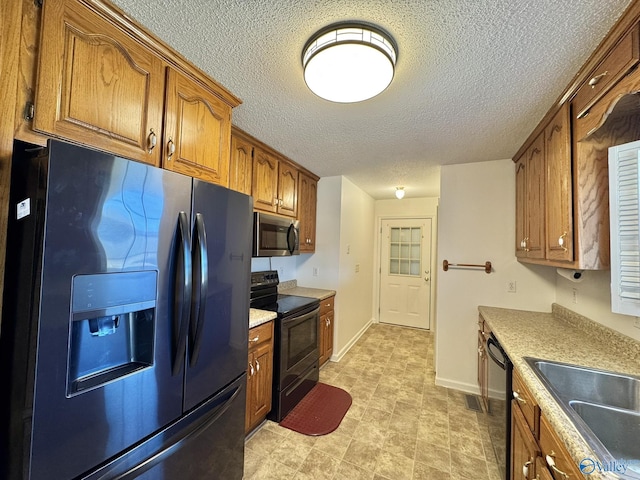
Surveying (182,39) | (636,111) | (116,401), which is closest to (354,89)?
(182,39)

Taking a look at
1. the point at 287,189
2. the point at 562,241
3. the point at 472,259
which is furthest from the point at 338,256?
the point at 562,241

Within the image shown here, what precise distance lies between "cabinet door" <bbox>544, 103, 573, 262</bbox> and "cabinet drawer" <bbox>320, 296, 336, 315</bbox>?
2.04 m

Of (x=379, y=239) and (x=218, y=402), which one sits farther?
(x=379, y=239)

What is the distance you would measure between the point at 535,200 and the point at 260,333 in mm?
2273

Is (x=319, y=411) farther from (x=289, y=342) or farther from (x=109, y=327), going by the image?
(x=109, y=327)

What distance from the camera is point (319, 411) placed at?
2.31m

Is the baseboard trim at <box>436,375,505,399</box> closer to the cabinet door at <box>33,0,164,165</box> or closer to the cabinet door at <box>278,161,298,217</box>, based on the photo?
the cabinet door at <box>278,161,298,217</box>

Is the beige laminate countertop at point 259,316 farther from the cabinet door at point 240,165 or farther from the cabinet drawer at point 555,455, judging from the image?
the cabinet drawer at point 555,455

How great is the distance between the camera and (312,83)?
1.29 m

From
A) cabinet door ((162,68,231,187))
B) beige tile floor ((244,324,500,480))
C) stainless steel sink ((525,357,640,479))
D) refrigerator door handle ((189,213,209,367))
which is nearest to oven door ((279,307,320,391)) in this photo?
beige tile floor ((244,324,500,480))

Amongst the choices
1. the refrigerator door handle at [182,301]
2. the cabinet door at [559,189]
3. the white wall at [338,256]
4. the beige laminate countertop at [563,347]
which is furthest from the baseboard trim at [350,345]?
the refrigerator door handle at [182,301]

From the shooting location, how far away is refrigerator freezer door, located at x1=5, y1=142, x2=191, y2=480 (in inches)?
29.6

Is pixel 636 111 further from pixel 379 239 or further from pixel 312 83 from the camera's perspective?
pixel 379 239

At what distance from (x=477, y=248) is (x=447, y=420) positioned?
5.26ft
